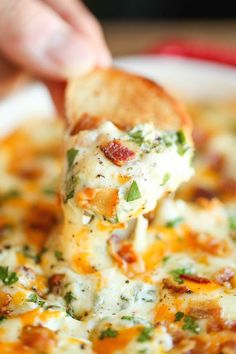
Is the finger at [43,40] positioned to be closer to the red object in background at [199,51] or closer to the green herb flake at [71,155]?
the green herb flake at [71,155]

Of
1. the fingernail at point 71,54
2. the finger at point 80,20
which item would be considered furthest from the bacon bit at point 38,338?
the finger at point 80,20

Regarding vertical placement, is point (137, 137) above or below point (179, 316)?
above

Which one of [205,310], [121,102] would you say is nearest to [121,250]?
[205,310]

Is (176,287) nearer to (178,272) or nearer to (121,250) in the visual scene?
(178,272)

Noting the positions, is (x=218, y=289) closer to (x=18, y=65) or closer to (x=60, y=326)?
(x=60, y=326)

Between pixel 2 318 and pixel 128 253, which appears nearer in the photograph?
pixel 2 318

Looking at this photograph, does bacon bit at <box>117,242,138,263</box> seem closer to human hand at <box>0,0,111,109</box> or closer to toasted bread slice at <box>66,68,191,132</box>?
toasted bread slice at <box>66,68,191,132</box>

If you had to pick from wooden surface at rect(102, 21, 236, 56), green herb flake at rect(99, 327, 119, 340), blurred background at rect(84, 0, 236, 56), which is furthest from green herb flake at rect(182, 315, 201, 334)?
wooden surface at rect(102, 21, 236, 56)
